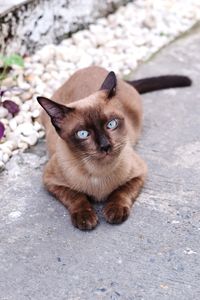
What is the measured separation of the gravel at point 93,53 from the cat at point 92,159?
0.38m

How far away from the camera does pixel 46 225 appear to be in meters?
2.56

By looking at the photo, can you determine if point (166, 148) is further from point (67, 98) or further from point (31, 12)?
point (31, 12)

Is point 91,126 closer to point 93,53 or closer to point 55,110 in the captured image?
point 55,110

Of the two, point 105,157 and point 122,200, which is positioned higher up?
point 105,157

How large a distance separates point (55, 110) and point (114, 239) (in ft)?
1.96

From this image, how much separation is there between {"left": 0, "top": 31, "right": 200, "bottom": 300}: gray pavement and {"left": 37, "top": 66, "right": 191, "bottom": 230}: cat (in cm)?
7

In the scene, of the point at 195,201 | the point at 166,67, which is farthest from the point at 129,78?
the point at 195,201

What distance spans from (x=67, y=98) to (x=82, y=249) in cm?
104

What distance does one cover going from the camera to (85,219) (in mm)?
2482

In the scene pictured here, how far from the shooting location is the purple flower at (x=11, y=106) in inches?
133

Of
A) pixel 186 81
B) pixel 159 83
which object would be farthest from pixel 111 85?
pixel 186 81

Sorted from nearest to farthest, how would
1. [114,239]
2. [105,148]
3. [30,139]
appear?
[105,148] → [114,239] → [30,139]

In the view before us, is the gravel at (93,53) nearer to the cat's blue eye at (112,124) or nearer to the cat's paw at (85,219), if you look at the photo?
the cat's paw at (85,219)

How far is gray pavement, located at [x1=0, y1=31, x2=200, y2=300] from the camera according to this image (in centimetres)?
217
